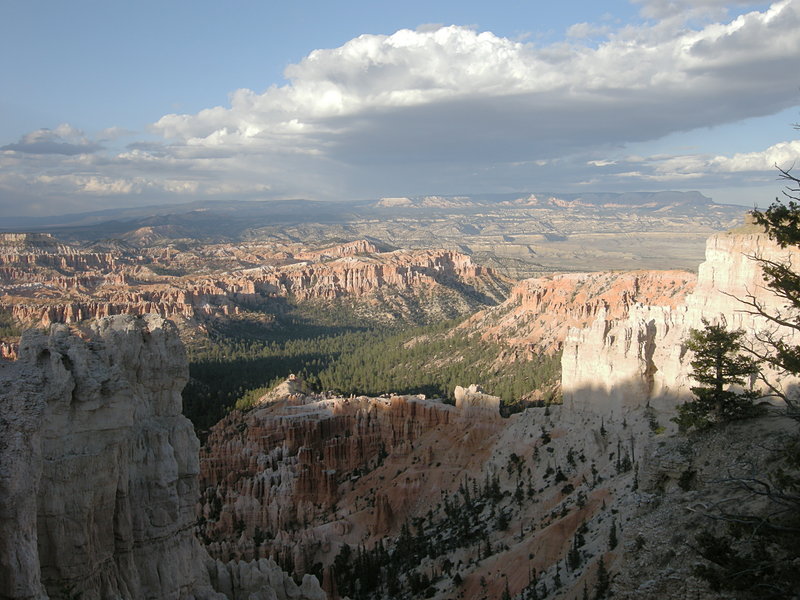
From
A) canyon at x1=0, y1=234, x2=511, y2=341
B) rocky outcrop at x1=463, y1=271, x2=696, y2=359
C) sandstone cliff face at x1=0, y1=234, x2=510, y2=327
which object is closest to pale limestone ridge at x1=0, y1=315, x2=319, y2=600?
rocky outcrop at x1=463, y1=271, x2=696, y2=359

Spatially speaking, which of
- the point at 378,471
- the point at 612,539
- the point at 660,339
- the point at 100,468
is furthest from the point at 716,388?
the point at 378,471

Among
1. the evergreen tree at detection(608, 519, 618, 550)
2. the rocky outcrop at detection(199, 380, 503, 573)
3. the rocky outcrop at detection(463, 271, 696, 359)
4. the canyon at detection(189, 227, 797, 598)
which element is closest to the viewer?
the evergreen tree at detection(608, 519, 618, 550)

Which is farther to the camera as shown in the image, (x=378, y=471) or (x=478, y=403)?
(x=378, y=471)

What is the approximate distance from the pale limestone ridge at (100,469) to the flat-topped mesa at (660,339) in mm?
23907

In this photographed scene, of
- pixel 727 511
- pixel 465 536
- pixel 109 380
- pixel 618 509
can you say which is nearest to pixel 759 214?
pixel 727 511

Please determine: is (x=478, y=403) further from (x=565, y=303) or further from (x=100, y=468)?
(x=565, y=303)

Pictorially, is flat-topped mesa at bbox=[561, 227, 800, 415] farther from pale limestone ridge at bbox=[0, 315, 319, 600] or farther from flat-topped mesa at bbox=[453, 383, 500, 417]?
pale limestone ridge at bbox=[0, 315, 319, 600]

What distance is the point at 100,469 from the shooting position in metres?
14.8

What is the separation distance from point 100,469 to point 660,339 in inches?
1178

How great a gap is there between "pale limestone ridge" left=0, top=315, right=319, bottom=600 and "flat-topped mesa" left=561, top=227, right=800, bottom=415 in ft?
78.4

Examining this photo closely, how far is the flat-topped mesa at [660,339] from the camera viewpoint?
34.0 metres

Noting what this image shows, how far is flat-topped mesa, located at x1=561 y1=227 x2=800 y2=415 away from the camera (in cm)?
3397

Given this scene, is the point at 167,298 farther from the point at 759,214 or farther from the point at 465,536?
the point at 759,214

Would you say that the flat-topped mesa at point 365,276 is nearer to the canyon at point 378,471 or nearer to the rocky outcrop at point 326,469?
the canyon at point 378,471
